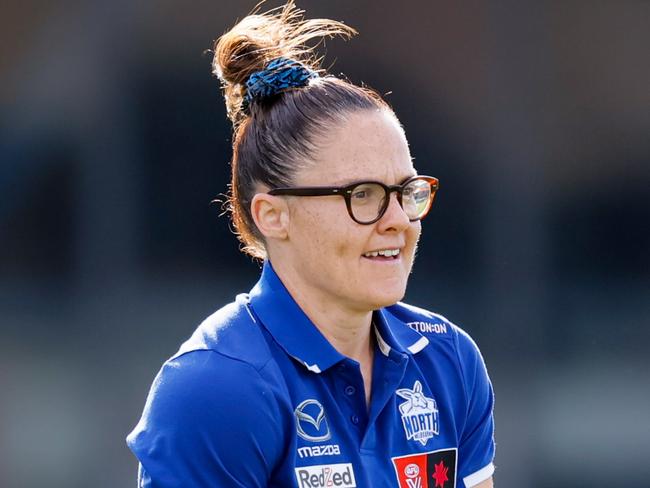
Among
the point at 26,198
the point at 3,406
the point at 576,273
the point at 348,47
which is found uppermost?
the point at 348,47

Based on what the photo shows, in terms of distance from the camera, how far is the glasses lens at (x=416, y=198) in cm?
159

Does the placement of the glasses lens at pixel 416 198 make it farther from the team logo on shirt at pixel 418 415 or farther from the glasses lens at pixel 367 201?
the team logo on shirt at pixel 418 415

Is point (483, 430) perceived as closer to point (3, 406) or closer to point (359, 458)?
point (359, 458)

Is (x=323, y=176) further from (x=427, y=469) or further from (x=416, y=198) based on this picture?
(x=427, y=469)

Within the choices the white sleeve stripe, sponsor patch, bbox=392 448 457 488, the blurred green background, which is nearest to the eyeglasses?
sponsor patch, bbox=392 448 457 488

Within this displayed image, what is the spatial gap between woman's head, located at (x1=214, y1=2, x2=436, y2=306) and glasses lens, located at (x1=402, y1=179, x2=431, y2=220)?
2cm

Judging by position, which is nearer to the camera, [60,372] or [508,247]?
[60,372]

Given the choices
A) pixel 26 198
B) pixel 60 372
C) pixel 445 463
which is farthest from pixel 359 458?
pixel 26 198

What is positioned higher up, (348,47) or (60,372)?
(348,47)

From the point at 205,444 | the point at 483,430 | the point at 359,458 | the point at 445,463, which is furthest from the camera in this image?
the point at 483,430

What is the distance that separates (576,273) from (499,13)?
0.98 m

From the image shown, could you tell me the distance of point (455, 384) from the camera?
69.3 inches

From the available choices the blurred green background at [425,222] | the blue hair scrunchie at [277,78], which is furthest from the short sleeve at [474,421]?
the blurred green background at [425,222]

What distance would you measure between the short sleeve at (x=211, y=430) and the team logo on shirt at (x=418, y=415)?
25 cm
